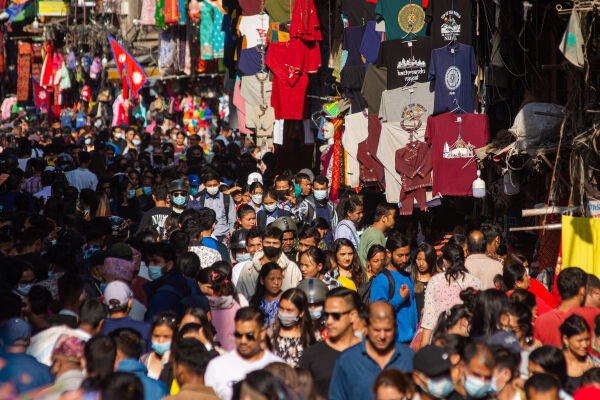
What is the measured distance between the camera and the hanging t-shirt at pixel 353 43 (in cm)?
1398

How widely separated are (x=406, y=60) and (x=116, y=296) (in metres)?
6.66

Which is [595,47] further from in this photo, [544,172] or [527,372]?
[527,372]

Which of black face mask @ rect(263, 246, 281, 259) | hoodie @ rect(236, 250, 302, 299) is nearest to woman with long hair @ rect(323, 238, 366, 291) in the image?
hoodie @ rect(236, 250, 302, 299)

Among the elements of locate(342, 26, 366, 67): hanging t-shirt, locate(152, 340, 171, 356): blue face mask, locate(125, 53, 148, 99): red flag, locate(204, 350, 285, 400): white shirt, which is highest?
locate(342, 26, 366, 67): hanging t-shirt

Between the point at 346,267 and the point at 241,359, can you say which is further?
the point at 346,267

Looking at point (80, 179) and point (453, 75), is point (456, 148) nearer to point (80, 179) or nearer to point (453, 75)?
point (453, 75)

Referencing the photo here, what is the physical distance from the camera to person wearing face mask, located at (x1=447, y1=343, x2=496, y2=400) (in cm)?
495

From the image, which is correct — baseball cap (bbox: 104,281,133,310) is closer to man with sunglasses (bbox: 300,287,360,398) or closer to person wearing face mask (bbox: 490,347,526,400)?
man with sunglasses (bbox: 300,287,360,398)

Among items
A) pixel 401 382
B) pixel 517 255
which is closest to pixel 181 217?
pixel 517 255

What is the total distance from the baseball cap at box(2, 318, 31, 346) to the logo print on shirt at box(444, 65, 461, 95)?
274 inches

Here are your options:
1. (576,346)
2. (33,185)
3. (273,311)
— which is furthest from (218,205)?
(576,346)

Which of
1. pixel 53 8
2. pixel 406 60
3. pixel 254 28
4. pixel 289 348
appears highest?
pixel 53 8

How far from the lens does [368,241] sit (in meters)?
9.11

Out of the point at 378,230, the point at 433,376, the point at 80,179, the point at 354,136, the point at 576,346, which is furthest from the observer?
the point at 354,136
